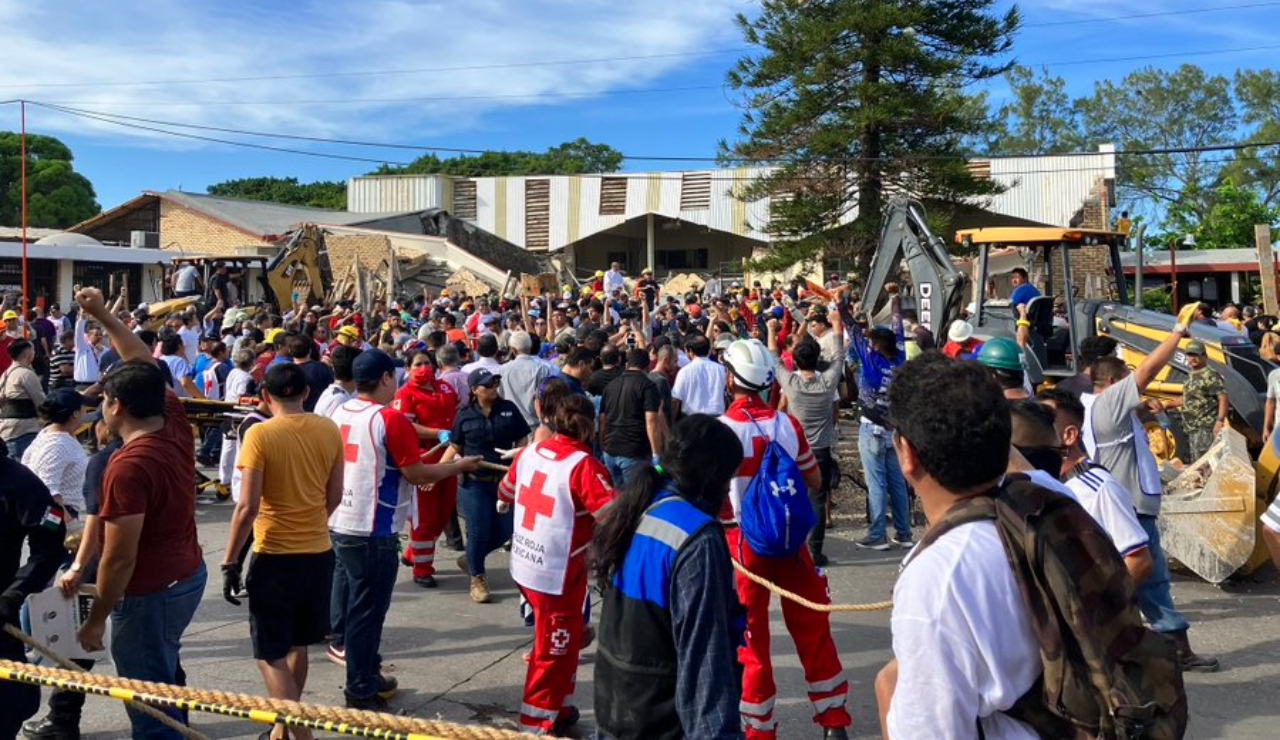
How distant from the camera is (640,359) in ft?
29.4

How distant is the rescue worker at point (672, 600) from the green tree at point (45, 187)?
63294 mm

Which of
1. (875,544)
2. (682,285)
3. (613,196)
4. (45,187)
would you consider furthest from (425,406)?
(45,187)

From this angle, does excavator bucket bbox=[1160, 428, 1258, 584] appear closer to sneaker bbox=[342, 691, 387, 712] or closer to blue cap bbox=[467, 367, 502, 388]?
blue cap bbox=[467, 367, 502, 388]

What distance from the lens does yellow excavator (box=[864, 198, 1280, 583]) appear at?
7766 mm

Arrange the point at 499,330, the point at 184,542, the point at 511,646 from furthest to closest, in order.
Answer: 1. the point at 499,330
2. the point at 511,646
3. the point at 184,542

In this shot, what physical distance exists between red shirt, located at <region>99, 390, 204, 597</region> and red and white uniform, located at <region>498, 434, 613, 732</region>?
4.91 feet

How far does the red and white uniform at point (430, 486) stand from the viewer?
8.12 m

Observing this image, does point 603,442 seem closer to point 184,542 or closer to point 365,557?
point 365,557

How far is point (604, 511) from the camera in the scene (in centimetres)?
344

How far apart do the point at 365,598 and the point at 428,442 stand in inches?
124

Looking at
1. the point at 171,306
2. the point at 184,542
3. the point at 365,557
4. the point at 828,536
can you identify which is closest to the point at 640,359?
the point at 828,536

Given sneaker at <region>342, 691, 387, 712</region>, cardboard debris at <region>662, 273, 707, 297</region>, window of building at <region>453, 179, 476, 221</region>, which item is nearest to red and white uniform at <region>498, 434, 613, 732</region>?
sneaker at <region>342, 691, 387, 712</region>

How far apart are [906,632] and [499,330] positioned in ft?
45.4

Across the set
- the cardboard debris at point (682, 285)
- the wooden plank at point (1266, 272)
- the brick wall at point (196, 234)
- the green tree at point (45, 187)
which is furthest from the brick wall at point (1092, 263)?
the green tree at point (45, 187)
